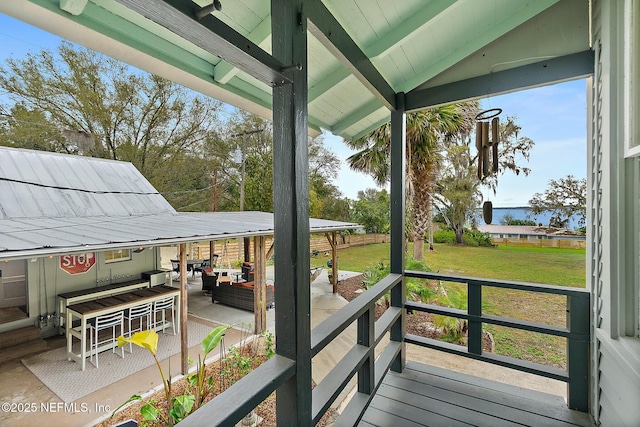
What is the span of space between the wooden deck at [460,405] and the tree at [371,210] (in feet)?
14.6

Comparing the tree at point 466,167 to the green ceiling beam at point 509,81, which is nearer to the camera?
the green ceiling beam at point 509,81

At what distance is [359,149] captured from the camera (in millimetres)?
6684

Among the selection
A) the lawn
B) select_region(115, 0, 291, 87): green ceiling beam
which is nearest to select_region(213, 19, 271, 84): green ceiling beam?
select_region(115, 0, 291, 87): green ceiling beam

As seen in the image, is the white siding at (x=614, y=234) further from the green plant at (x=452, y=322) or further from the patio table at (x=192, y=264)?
the patio table at (x=192, y=264)

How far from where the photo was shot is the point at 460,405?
1.75 metres

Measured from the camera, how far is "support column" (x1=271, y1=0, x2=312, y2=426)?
3.07 ft

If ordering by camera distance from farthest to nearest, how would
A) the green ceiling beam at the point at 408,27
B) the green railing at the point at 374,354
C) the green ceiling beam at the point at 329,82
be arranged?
the green ceiling beam at the point at 329,82 → the green ceiling beam at the point at 408,27 → the green railing at the point at 374,354

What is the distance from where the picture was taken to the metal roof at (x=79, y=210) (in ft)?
9.20

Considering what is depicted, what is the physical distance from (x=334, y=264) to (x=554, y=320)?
4317 millimetres

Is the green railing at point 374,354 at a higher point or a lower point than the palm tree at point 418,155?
lower

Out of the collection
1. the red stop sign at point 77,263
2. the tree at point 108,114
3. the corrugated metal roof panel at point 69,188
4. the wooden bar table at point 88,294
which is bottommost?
the wooden bar table at point 88,294

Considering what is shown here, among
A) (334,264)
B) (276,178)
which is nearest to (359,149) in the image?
(334,264)

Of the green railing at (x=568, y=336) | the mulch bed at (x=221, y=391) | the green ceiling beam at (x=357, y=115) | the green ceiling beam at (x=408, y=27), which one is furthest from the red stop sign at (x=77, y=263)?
the green railing at (x=568, y=336)

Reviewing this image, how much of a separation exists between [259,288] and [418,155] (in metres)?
3.99
